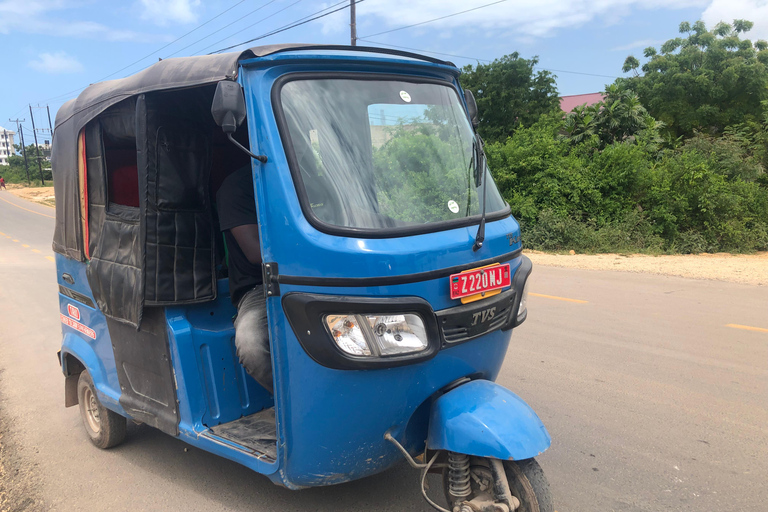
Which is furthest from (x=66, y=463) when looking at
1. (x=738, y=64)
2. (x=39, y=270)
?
(x=738, y=64)

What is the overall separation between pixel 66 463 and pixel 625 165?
1361cm

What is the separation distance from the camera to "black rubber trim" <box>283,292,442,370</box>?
2.28 meters

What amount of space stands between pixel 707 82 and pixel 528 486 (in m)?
29.6

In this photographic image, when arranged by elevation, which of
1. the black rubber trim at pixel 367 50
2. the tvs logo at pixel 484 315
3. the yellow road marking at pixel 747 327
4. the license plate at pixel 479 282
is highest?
the black rubber trim at pixel 367 50

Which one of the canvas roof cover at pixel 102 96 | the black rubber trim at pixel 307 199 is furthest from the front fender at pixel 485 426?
the canvas roof cover at pixel 102 96

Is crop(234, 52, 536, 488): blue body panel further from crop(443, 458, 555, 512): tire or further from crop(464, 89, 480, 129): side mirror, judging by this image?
crop(464, 89, 480, 129): side mirror

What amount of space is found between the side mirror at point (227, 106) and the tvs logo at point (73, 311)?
2.19 metres

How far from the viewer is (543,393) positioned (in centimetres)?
458

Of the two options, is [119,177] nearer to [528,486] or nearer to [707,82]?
[528,486]

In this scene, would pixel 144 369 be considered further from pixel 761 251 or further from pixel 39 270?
pixel 761 251

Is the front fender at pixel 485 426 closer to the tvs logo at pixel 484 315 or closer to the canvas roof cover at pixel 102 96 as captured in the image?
the tvs logo at pixel 484 315

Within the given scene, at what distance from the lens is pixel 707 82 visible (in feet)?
87.8

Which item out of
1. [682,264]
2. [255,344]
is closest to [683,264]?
[682,264]

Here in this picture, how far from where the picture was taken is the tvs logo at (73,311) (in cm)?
384
